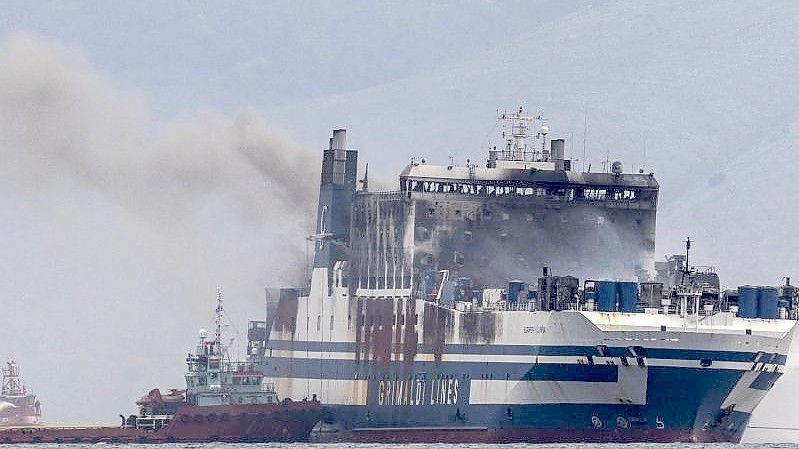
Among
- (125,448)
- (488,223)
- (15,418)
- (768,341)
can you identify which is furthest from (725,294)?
(15,418)

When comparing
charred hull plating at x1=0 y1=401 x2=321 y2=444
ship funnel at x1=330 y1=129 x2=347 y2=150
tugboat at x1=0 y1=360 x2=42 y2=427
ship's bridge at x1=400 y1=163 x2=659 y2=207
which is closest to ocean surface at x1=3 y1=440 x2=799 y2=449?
charred hull plating at x1=0 y1=401 x2=321 y2=444

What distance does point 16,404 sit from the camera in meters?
164

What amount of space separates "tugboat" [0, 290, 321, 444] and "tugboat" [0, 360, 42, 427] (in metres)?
37.1

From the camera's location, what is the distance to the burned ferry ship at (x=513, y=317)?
370 feet

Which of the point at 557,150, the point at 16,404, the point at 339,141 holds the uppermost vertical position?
the point at 557,150

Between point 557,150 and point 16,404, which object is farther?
point 16,404

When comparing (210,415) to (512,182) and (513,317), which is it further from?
(512,182)

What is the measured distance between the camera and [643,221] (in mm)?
127750

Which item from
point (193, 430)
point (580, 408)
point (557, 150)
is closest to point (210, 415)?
point (193, 430)

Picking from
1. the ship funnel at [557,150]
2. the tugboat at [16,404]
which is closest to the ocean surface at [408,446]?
the ship funnel at [557,150]

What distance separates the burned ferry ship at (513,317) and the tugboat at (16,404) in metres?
28.5

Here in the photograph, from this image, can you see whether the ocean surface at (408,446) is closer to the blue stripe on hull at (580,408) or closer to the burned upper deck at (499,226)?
the blue stripe on hull at (580,408)

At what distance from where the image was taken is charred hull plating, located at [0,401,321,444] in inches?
4665

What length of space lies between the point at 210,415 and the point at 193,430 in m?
1.04
